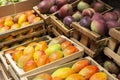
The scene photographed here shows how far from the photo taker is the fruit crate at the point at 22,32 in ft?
7.76

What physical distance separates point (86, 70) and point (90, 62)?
168 mm

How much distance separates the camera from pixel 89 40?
1.84 metres

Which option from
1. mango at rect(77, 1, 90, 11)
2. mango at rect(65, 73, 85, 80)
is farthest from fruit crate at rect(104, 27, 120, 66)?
mango at rect(77, 1, 90, 11)

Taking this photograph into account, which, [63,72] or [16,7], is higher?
[16,7]

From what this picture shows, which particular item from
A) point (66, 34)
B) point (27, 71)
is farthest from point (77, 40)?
point (27, 71)

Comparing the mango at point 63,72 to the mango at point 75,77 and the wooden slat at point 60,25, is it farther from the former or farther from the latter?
the wooden slat at point 60,25

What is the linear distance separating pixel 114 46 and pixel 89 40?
0.25m

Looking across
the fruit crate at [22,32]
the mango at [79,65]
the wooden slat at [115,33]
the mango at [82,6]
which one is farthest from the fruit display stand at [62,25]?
the wooden slat at [115,33]

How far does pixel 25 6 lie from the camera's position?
2.78m

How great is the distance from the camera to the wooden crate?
1699mm

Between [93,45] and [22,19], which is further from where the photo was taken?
[22,19]

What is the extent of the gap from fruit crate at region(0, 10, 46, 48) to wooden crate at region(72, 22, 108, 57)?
60cm

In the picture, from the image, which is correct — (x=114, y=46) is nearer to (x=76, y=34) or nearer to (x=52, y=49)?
(x=76, y=34)

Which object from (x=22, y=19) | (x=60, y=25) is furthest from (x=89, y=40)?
(x=22, y=19)
